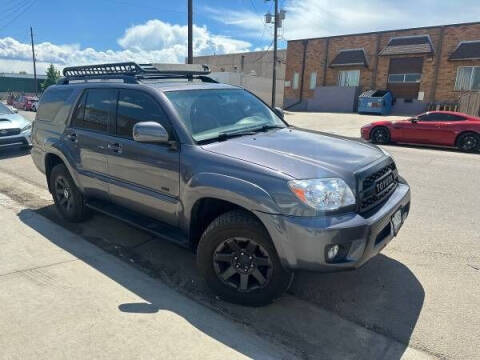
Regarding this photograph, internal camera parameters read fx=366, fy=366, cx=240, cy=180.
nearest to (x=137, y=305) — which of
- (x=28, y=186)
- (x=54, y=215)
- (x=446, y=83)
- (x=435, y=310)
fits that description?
(x=435, y=310)

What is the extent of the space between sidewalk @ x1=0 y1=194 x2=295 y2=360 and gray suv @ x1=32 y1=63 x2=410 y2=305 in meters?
0.41

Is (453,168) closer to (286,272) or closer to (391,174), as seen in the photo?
(391,174)

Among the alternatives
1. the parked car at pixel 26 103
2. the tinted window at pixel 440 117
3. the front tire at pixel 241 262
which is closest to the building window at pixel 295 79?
the tinted window at pixel 440 117

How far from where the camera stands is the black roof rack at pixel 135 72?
4012mm

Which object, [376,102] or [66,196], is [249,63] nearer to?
[376,102]

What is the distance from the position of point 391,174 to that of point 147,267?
2470 millimetres

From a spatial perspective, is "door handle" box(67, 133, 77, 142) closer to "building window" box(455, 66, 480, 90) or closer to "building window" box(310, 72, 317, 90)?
"building window" box(455, 66, 480, 90)

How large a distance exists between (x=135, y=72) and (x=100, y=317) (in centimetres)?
258

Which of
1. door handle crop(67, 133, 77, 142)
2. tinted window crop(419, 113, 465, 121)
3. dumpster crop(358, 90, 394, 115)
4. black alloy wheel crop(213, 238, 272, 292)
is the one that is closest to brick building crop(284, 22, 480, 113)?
dumpster crop(358, 90, 394, 115)

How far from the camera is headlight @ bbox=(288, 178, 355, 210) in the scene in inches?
97.7

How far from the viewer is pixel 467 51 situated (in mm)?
23828

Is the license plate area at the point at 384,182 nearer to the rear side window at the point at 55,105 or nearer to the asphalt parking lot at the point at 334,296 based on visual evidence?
the asphalt parking lot at the point at 334,296

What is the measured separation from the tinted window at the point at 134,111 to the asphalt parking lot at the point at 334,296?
Result: 4.41 ft

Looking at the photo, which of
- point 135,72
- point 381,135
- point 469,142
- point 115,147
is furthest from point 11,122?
point 469,142
